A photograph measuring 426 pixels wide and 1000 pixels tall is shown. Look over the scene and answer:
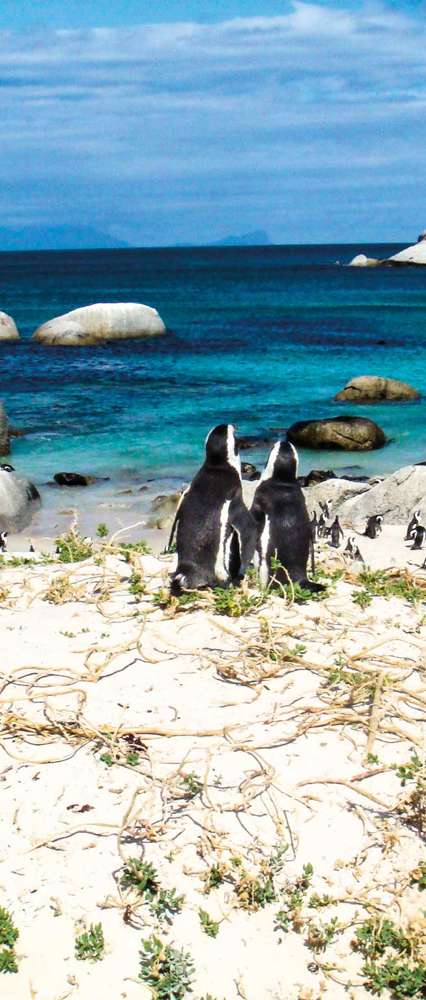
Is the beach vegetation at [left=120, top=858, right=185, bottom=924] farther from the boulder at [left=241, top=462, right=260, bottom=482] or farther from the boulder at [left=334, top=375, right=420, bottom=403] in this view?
the boulder at [left=334, top=375, right=420, bottom=403]

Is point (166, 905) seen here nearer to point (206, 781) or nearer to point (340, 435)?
point (206, 781)

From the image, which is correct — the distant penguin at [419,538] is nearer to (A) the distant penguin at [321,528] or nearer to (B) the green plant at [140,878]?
(A) the distant penguin at [321,528]

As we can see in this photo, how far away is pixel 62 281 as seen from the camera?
84.6 meters

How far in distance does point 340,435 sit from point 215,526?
46.5ft

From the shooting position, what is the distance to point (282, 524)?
6902mm

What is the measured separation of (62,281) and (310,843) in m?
83.9

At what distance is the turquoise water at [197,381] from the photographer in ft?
66.8

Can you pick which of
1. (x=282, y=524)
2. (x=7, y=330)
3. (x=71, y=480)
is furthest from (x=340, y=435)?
(x=7, y=330)

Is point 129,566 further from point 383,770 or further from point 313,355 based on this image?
point 313,355

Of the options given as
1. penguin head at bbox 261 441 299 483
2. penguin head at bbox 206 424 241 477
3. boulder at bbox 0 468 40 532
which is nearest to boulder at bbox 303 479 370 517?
boulder at bbox 0 468 40 532

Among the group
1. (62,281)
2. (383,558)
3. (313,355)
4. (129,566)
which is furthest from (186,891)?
(62,281)

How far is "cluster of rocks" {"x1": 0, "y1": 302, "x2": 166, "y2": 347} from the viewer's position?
35.9 metres

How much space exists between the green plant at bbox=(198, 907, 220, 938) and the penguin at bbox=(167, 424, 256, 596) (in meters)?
2.77

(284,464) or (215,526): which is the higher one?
→ (284,464)
